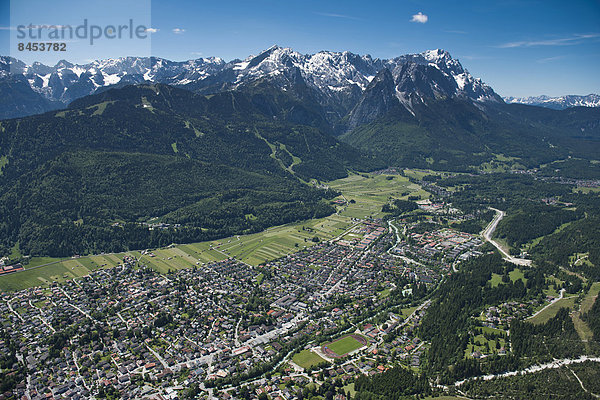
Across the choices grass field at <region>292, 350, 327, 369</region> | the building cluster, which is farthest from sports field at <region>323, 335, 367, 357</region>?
grass field at <region>292, 350, 327, 369</region>

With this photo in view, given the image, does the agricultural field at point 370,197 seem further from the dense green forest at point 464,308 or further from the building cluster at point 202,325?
the dense green forest at point 464,308

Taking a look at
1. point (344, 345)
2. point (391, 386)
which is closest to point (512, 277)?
point (344, 345)

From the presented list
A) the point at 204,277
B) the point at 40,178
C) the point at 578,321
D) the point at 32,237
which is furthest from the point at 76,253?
the point at 578,321

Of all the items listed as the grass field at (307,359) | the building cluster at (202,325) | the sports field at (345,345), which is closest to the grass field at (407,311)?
the building cluster at (202,325)

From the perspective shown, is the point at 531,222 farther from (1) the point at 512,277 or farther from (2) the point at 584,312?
(2) the point at 584,312

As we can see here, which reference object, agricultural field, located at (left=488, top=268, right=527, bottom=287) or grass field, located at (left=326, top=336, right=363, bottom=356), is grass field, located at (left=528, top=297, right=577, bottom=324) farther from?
grass field, located at (left=326, top=336, right=363, bottom=356)
